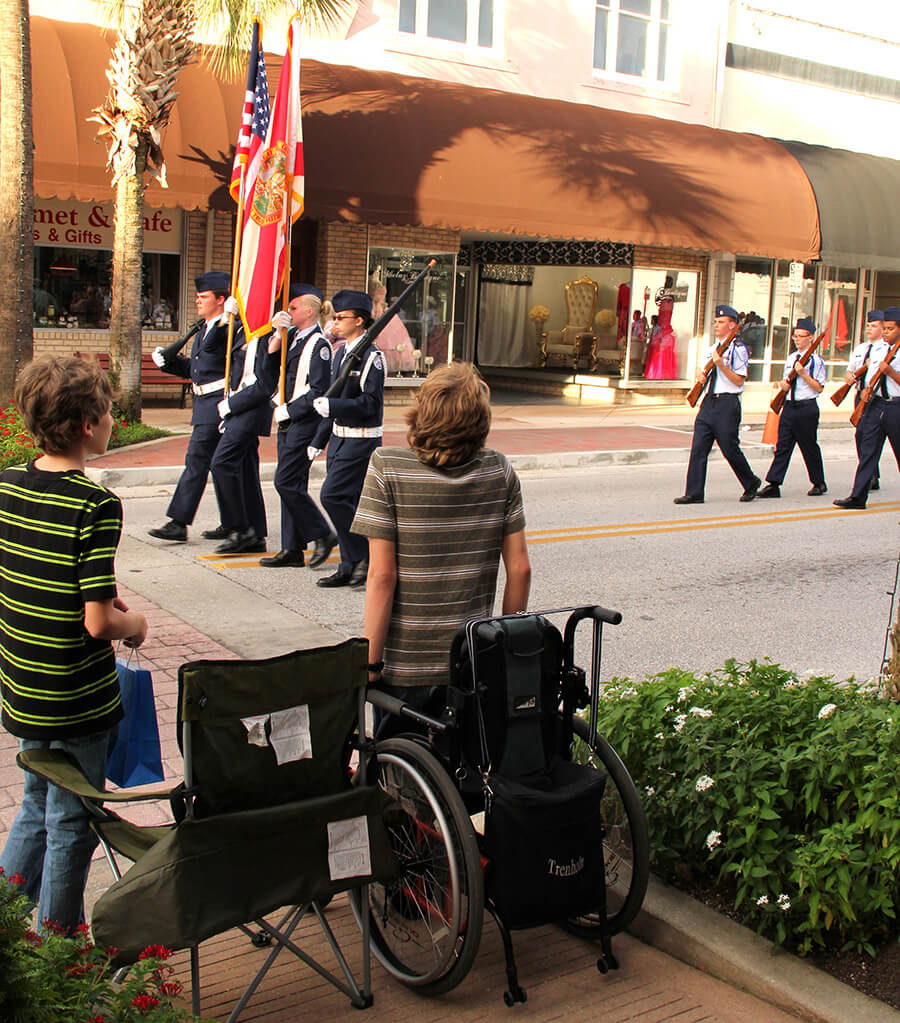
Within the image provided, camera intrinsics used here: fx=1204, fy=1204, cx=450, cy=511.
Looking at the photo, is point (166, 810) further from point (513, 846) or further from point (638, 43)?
point (638, 43)

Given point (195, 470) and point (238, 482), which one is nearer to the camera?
point (238, 482)

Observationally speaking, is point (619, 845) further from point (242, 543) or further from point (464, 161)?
point (464, 161)

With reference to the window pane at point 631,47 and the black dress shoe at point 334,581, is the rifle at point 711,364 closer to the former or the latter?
the black dress shoe at point 334,581

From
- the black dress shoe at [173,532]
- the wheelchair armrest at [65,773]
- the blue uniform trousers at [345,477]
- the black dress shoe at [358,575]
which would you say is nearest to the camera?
the wheelchair armrest at [65,773]

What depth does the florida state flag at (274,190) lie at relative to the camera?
10.2m

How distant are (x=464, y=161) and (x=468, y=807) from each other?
1553 cm

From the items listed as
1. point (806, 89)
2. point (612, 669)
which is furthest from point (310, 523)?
point (806, 89)

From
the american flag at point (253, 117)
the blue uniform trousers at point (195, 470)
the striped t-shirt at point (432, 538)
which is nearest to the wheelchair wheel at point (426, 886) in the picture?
the striped t-shirt at point (432, 538)

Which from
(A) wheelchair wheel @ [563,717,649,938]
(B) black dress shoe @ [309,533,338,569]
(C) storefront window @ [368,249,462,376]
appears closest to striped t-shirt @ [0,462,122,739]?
(A) wheelchair wheel @ [563,717,649,938]

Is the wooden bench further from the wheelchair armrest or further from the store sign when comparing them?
the wheelchair armrest

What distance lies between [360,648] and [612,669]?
144 inches

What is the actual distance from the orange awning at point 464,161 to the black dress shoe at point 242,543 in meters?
7.65

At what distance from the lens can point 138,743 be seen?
3.59 metres

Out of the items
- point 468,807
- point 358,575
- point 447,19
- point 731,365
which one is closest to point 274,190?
point 358,575
